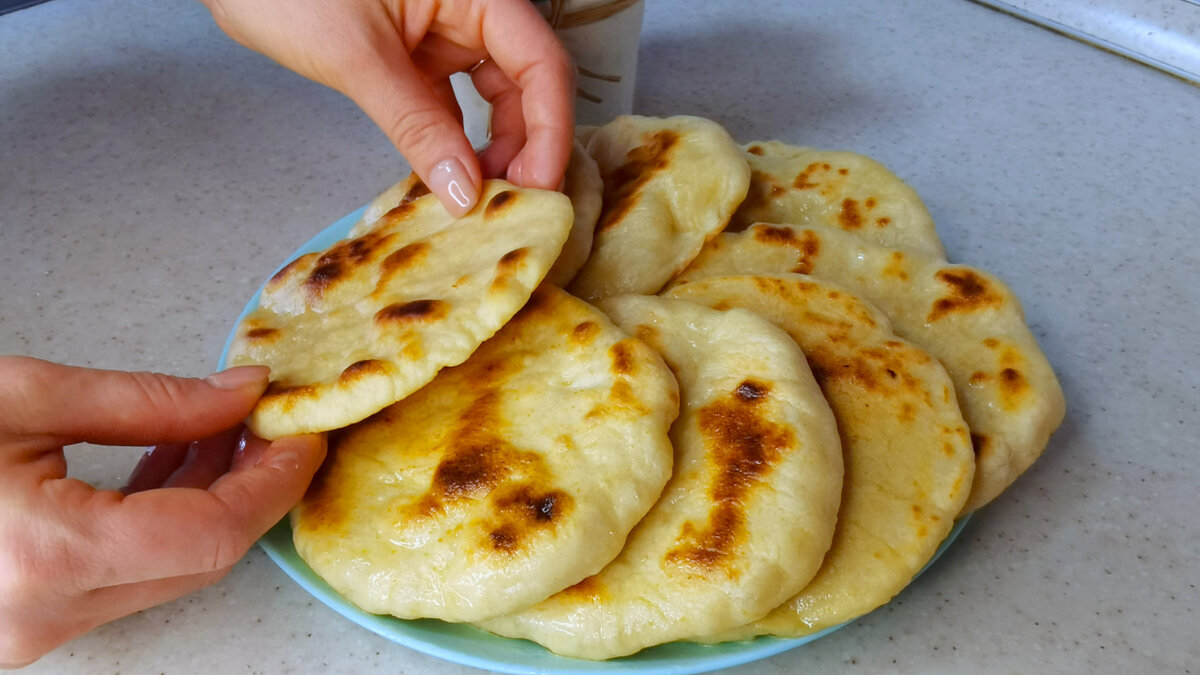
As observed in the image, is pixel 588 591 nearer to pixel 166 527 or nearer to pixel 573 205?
pixel 166 527

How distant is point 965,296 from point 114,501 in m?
1.28

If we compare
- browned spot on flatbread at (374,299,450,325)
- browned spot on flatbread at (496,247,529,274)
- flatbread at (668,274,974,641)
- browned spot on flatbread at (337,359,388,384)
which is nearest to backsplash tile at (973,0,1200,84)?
flatbread at (668,274,974,641)

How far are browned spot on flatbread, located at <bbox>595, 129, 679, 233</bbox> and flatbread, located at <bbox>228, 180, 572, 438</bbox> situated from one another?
214 millimetres

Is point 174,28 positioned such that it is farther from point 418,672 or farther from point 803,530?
point 803,530

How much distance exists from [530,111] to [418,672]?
3.17 ft

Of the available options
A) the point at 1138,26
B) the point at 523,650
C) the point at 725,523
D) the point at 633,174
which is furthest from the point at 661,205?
the point at 1138,26

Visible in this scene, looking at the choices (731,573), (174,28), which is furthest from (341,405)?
(174,28)

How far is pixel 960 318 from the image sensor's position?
1.59m

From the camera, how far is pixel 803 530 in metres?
1.19

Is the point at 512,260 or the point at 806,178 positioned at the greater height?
the point at 512,260

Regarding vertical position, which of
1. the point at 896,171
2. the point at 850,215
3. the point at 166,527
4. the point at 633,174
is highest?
the point at 166,527

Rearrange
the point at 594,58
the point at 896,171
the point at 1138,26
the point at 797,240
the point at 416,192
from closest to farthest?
the point at 797,240 → the point at 416,192 → the point at 594,58 → the point at 896,171 → the point at 1138,26

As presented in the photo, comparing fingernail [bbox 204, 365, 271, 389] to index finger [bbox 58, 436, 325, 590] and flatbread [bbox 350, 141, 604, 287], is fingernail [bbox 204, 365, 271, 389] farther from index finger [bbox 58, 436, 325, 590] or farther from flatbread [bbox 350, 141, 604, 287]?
flatbread [bbox 350, 141, 604, 287]

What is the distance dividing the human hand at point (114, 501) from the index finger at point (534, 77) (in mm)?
588
